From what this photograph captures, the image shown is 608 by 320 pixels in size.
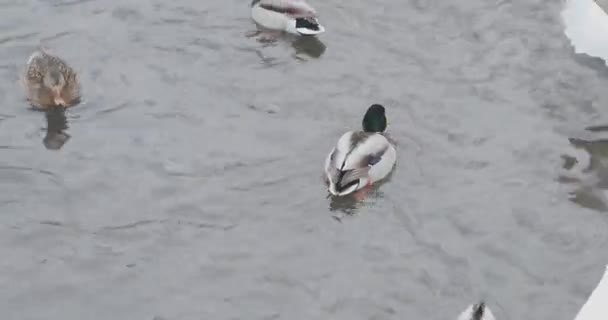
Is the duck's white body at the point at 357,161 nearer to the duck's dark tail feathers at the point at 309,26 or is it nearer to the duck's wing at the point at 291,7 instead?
the duck's dark tail feathers at the point at 309,26

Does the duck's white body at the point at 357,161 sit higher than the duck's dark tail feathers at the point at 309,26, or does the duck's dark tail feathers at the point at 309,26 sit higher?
the duck's dark tail feathers at the point at 309,26

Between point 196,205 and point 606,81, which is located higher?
point 606,81

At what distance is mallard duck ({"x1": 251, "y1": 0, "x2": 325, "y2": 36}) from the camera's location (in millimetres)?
10492

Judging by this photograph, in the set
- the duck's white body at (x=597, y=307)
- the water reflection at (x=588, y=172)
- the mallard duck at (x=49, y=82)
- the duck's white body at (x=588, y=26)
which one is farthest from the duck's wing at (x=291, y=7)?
the duck's white body at (x=597, y=307)

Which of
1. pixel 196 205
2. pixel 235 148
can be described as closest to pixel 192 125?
pixel 235 148

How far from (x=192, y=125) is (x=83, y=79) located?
1449 mm

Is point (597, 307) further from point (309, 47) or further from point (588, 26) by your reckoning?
point (309, 47)

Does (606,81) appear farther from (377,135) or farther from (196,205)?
(196,205)

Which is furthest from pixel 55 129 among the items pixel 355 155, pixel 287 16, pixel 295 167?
pixel 287 16

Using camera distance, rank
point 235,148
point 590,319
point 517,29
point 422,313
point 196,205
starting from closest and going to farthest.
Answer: point 590,319
point 422,313
point 196,205
point 235,148
point 517,29

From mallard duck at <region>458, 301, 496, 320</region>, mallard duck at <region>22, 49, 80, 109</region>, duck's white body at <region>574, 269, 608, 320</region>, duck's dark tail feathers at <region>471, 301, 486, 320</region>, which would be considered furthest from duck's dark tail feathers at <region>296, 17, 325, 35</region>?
duck's white body at <region>574, 269, 608, 320</region>

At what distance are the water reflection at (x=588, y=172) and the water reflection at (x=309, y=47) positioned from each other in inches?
117

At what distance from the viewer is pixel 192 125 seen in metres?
8.84

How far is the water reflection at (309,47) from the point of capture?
10352mm
